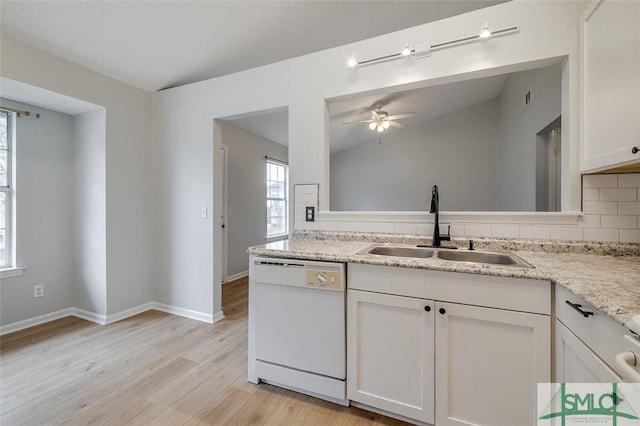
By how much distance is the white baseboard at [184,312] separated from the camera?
8.86 ft

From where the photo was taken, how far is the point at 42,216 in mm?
2672

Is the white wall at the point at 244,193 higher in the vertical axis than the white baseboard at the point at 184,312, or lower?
higher

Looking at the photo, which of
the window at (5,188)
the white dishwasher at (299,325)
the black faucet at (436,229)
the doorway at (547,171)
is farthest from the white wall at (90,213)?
the doorway at (547,171)

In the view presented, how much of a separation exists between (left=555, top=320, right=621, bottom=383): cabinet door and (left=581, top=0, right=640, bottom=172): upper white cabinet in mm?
784

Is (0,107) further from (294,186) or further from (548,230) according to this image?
(548,230)

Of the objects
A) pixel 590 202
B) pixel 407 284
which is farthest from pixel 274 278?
pixel 590 202

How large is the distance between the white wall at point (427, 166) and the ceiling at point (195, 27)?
149 inches

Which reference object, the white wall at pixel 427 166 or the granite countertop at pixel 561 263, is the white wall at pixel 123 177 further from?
the white wall at pixel 427 166

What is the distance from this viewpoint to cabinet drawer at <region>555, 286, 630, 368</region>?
763 mm

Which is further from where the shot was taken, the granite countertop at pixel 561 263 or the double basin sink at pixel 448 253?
the double basin sink at pixel 448 253

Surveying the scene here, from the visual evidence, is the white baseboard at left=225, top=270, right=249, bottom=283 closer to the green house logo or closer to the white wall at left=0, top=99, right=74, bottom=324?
the white wall at left=0, top=99, right=74, bottom=324

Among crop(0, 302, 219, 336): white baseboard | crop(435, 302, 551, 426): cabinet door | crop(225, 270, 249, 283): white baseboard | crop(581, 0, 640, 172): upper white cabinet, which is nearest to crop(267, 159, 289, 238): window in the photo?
crop(225, 270, 249, 283): white baseboard

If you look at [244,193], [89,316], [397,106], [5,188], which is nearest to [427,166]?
[397,106]

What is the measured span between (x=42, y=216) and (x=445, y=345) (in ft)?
12.1
